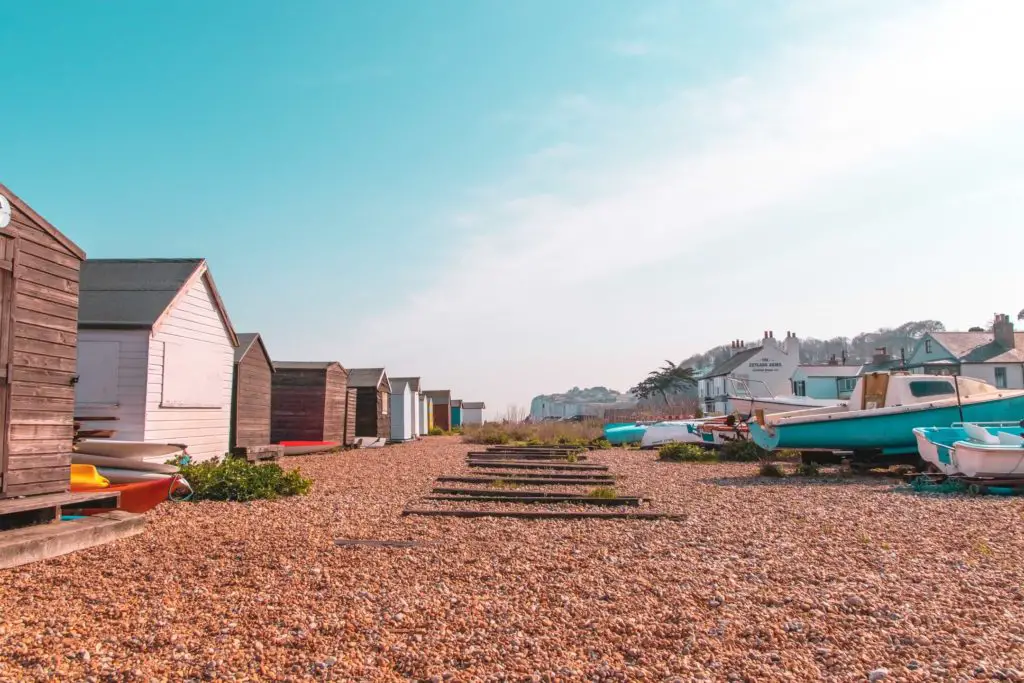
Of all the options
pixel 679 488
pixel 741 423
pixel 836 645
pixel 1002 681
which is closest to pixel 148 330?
pixel 679 488

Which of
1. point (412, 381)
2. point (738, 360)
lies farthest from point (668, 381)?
point (412, 381)

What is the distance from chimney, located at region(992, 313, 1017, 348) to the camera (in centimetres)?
4581

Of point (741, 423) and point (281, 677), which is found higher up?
point (741, 423)

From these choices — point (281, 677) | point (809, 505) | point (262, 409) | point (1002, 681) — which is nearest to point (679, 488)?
point (809, 505)

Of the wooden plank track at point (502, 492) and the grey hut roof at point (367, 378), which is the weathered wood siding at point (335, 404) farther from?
the wooden plank track at point (502, 492)

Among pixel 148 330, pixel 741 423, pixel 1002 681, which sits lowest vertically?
pixel 1002 681

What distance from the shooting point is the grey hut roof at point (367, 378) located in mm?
29672

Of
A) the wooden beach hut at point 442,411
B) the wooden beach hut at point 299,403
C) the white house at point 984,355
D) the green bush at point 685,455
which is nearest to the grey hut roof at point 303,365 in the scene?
the wooden beach hut at point 299,403

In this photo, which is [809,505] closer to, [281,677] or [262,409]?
[281,677]

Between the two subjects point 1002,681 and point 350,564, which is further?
point 350,564

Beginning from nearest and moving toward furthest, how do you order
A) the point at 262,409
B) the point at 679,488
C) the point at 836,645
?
the point at 836,645 → the point at 679,488 → the point at 262,409

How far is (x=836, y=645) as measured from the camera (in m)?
4.53

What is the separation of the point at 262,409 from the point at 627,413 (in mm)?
31910

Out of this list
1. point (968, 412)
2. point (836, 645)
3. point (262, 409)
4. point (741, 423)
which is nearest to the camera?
point (836, 645)
